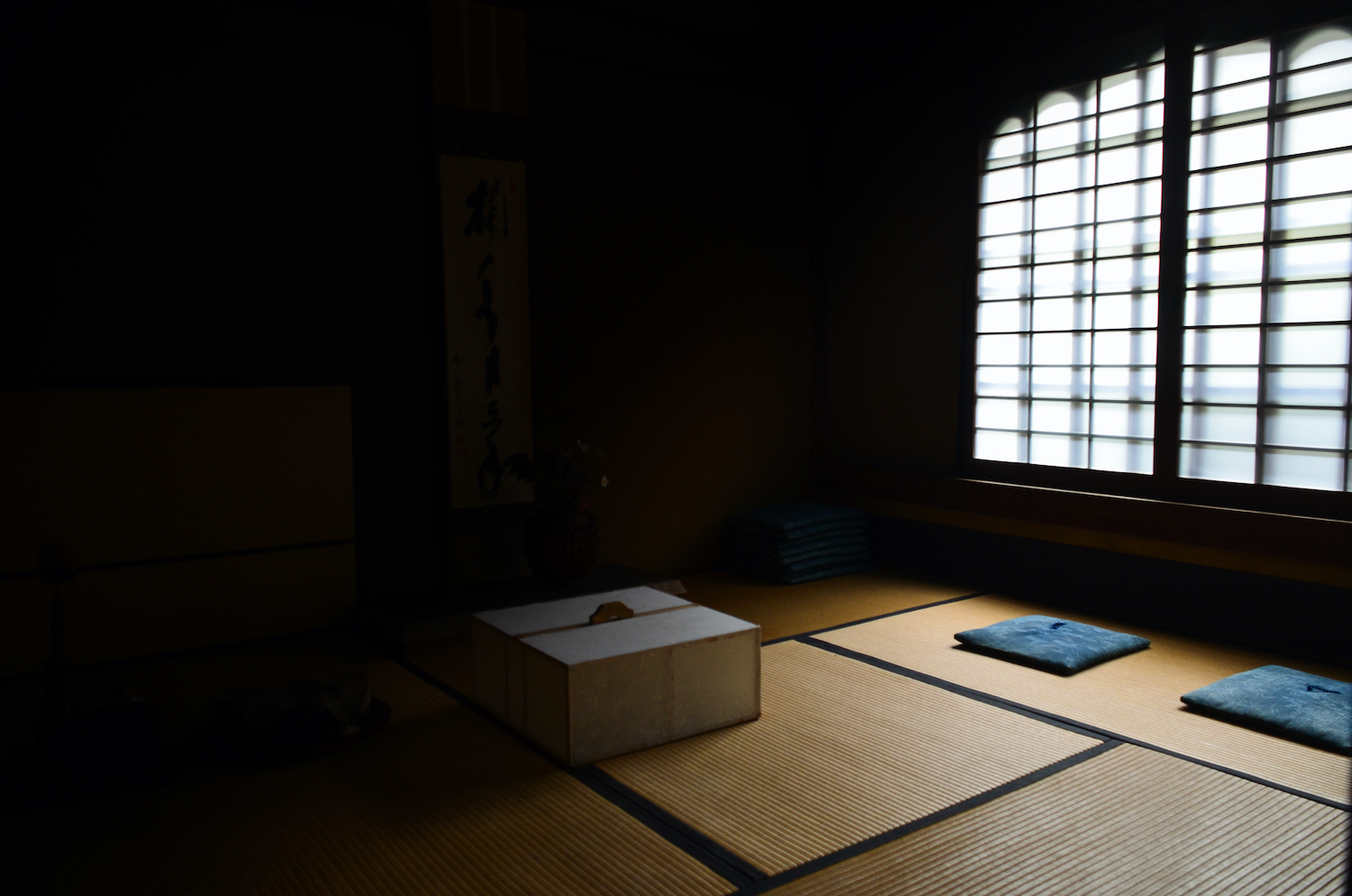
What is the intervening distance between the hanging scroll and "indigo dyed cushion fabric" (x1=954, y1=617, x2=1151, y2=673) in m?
2.02

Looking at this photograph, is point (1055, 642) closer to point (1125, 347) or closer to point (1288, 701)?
point (1288, 701)

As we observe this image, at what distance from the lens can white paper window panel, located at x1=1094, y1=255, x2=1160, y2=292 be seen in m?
3.71

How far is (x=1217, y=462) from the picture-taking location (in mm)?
3539

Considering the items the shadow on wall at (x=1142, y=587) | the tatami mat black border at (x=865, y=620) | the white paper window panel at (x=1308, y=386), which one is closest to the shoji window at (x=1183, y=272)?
the white paper window panel at (x=1308, y=386)

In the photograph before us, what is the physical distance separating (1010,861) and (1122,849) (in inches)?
10.1

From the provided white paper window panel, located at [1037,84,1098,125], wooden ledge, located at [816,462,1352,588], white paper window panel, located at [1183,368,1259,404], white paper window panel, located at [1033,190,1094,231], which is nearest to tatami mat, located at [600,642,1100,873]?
wooden ledge, located at [816,462,1352,588]

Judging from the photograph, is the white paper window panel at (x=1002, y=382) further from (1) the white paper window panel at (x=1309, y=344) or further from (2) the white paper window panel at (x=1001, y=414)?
(1) the white paper window panel at (x=1309, y=344)

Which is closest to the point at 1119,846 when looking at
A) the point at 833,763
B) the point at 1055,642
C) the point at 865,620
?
the point at 833,763

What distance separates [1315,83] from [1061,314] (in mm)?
1218

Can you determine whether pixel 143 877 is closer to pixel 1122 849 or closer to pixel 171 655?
pixel 171 655

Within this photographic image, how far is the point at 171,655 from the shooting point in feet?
11.0

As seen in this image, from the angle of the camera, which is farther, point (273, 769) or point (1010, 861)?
point (273, 769)

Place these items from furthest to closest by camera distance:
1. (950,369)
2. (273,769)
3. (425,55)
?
(950,369), (425,55), (273,769)

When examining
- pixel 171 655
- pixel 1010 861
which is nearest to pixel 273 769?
pixel 171 655
